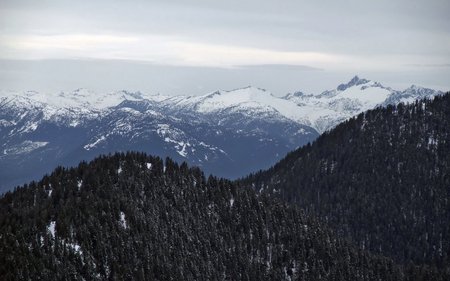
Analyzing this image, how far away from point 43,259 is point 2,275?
14.4 m

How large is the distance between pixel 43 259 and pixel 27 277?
30.6 feet

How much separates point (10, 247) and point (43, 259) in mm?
9289

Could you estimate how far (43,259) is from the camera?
199 meters

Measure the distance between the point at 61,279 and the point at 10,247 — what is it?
52.6 ft

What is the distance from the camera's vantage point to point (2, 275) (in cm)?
18712

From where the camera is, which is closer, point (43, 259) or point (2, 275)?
point (2, 275)

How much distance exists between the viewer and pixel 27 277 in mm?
190750

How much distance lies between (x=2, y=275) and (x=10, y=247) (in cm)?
1122

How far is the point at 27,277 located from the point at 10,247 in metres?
11.0

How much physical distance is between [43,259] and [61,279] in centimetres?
728
